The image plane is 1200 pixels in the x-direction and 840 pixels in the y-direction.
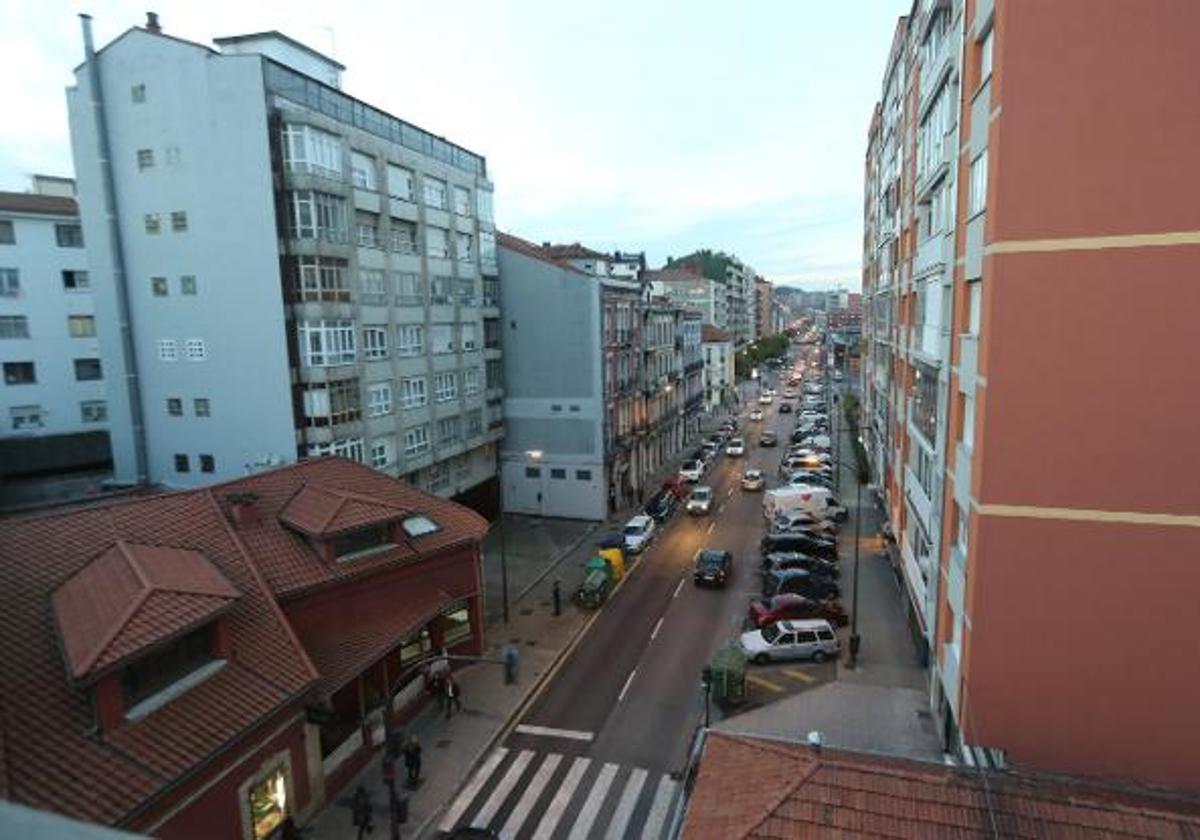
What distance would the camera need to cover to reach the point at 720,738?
15.6 m

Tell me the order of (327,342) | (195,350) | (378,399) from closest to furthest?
(327,342) → (195,350) → (378,399)

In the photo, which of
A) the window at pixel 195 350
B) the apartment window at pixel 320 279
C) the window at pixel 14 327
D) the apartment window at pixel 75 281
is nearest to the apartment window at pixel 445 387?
the apartment window at pixel 320 279

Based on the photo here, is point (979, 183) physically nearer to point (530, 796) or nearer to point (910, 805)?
point (910, 805)

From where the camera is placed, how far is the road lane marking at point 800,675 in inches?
1027

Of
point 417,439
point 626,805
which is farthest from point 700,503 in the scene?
point 626,805

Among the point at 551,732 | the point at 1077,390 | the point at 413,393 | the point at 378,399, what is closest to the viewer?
the point at 1077,390

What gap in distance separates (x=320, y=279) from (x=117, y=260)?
33.4ft

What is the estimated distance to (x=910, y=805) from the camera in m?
12.9

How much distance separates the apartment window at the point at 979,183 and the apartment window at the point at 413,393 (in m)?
28.1

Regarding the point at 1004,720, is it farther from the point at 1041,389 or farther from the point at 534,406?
the point at 534,406

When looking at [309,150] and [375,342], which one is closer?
[309,150]

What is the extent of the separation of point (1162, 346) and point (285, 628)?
21283 millimetres

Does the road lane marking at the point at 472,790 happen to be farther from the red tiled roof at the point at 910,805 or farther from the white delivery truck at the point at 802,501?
the white delivery truck at the point at 802,501

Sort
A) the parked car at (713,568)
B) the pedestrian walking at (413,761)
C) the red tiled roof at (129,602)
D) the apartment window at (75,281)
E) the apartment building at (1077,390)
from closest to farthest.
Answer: the apartment building at (1077,390), the red tiled roof at (129,602), the pedestrian walking at (413,761), the parked car at (713,568), the apartment window at (75,281)
